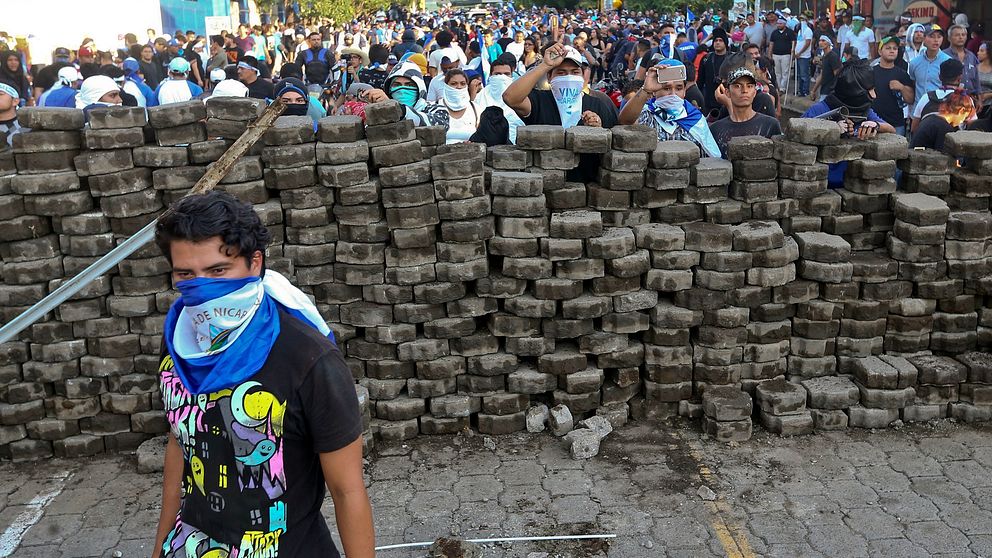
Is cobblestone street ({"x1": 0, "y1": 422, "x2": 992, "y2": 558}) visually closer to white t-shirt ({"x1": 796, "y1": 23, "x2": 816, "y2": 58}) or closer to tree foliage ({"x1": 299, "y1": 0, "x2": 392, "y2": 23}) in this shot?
white t-shirt ({"x1": 796, "y1": 23, "x2": 816, "y2": 58})

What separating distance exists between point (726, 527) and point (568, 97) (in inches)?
140

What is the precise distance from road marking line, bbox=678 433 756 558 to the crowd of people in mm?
2691

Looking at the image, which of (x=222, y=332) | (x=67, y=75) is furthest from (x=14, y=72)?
(x=222, y=332)

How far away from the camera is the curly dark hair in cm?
280

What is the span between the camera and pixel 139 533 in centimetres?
554

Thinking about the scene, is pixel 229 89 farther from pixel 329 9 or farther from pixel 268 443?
pixel 329 9

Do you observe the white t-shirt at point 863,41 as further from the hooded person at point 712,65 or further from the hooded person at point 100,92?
the hooded person at point 100,92

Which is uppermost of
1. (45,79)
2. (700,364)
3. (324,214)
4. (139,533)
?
(45,79)

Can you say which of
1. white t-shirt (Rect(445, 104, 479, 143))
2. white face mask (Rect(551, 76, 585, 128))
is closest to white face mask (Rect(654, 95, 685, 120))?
white face mask (Rect(551, 76, 585, 128))

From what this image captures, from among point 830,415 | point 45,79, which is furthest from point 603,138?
point 45,79

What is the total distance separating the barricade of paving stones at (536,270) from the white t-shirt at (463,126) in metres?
2.00

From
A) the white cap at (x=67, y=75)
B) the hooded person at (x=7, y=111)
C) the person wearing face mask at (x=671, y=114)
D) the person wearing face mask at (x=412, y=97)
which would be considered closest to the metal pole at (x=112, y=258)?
the person wearing face mask at (x=412, y=97)

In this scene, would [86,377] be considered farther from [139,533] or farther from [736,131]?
[736,131]

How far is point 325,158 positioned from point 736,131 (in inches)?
130
